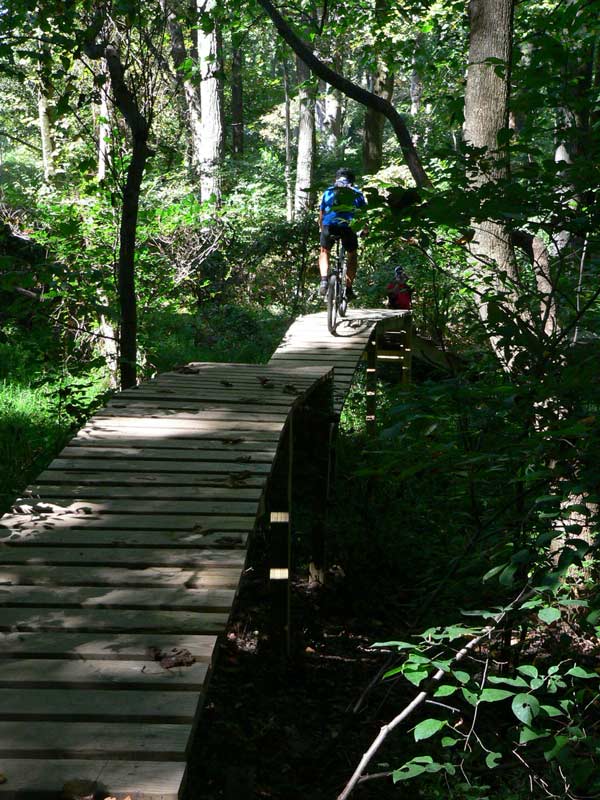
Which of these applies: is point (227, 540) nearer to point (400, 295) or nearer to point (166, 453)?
point (166, 453)

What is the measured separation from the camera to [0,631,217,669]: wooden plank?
229 cm

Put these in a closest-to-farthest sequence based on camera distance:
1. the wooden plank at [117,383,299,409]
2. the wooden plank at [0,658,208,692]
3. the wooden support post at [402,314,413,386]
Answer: the wooden plank at [0,658,208,692]
the wooden plank at [117,383,299,409]
the wooden support post at [402,314,413,386]

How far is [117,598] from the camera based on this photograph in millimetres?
2654

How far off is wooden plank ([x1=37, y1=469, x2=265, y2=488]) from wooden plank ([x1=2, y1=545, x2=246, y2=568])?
2.24 feet

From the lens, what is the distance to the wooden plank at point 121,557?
2.94 metres

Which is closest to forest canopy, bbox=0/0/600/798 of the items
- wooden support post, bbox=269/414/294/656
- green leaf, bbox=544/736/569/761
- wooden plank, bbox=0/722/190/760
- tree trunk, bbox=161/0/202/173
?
green leaf, bbox=544/736/569/761

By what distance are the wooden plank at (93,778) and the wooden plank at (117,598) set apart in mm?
803

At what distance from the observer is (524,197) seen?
3459 millimetres

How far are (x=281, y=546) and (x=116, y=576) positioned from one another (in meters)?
2.70

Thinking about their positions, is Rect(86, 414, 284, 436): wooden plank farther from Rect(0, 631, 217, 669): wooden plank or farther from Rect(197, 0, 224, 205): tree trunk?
Rect(197, 0, 224, 205): tree trunk

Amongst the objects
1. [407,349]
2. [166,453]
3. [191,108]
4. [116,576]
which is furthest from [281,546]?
[191,108]

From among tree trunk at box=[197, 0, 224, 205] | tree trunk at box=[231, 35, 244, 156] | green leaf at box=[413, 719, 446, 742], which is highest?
tree trunk at box=[231, 35, 244, 156]

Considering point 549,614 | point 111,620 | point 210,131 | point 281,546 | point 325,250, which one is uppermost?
point 210,131

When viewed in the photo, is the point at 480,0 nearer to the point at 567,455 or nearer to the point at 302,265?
the point at 567,455
